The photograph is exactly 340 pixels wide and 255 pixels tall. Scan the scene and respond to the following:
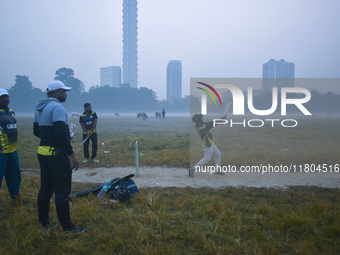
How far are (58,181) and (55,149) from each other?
0.43 meters

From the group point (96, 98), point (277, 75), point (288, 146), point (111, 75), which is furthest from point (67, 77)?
point (288, 146)

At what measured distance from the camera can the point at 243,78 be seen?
29.3ft

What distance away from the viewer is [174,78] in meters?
109

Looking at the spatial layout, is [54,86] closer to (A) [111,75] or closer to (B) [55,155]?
(B) [55,155]

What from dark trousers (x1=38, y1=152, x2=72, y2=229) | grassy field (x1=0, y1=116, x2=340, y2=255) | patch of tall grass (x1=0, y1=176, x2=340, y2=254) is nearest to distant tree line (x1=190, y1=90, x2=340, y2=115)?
grassy field (x1=0, y1=116, x2=340, y2=255)

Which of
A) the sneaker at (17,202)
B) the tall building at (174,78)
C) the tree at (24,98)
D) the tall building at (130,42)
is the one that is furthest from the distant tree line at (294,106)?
the tall building at (130,42)

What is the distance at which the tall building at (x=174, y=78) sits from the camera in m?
107

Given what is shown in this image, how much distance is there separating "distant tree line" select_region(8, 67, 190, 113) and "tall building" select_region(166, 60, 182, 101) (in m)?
29.8

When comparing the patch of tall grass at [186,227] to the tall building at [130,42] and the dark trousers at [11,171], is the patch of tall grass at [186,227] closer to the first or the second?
the dark trousers at [11,171]

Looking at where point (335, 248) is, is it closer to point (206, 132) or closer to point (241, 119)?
point (206, 132)

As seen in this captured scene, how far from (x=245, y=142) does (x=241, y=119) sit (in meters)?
3.56

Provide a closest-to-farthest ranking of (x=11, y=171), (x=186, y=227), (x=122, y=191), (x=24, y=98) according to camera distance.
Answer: (x=186, y=227)
(x=11, y=171)
(x=122, y=191)
(x=24, y=98)

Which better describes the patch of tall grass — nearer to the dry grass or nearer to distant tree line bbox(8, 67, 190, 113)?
Answer: the dry grass

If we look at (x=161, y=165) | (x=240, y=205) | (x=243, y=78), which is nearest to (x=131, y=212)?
(x=240, y=205)
